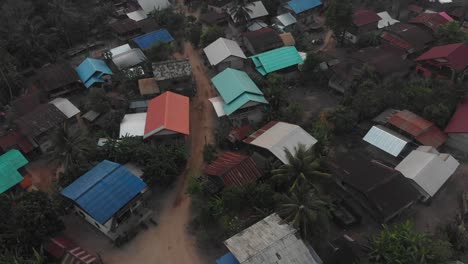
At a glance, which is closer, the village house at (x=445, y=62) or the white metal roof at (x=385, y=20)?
the village house at (x=445, y=62)

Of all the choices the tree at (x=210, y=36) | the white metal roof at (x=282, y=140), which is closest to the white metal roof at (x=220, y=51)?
the tree at (x=210, y=36)

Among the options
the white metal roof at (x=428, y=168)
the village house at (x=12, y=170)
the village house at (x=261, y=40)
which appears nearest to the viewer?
the white metal roof at (x=428, y=168)

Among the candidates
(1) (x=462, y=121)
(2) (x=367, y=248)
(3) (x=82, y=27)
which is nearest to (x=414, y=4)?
(1) (x=462, y=121)

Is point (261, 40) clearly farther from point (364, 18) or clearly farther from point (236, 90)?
point (364, 18)

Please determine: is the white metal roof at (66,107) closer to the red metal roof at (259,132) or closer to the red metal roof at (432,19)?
the red metal roof at (259,132)

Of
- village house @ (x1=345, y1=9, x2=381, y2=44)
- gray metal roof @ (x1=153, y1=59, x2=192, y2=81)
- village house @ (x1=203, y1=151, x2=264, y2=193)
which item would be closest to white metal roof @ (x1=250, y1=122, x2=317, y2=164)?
village house @ (x1=203, y1=151, x2=264, y2=193)

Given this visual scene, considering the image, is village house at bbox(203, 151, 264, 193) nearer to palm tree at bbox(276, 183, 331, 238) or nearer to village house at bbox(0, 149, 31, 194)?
palm tree at bbox(276, 183, 331, 238)


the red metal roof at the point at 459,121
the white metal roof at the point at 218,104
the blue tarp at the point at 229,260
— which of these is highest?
the white metal roof at the point at 218,104
